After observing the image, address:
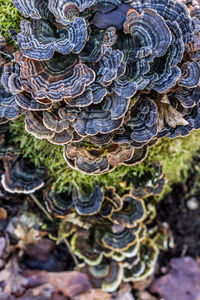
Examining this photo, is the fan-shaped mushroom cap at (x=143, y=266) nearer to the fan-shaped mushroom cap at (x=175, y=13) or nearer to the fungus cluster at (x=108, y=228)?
the fungus cluster at (x=108, y=228)

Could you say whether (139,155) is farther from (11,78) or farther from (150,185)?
(11,78)

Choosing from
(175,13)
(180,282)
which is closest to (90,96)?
(175,13)

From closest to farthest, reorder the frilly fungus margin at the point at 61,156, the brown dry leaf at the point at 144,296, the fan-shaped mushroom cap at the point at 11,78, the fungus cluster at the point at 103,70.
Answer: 1. the fungus cluster at the point at 103,70
2. the fan-shaped mushroom cap at the point at 11,78
3. the frilly fungus margin at the point at 61,156
4. the brown dry leaf at the point at 144,296

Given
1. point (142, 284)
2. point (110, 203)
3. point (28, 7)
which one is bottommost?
point (142, 284)

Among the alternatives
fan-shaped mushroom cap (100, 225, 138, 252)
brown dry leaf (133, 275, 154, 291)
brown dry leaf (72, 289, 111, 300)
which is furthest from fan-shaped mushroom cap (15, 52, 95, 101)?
brown dry leaf (133, 275, 154, 291)

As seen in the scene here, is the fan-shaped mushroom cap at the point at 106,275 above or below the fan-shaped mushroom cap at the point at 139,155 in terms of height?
below

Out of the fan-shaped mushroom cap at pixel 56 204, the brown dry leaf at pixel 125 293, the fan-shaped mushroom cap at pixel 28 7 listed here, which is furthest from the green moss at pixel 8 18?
the brown dry leaf at pixel 125 293

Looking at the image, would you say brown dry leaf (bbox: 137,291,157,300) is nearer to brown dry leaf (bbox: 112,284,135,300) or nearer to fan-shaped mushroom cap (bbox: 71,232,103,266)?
brown dry leaf (bbox: 112,284,135,300)
